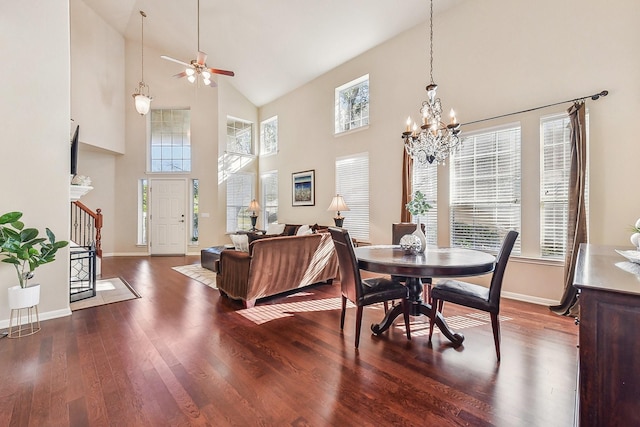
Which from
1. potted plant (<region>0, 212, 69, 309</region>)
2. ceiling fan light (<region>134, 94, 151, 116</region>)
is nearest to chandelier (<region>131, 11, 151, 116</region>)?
ceiling fan light (<region>134, 94, 151, 116</region>)

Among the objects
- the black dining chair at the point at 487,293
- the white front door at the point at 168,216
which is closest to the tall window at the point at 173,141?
the white front door at the point at 168,216

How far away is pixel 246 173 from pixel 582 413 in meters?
7.86

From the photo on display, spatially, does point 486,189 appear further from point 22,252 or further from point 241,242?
point 22,252

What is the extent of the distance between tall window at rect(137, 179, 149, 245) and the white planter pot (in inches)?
202

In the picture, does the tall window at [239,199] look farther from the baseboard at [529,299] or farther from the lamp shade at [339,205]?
the baseboard at [529,299]

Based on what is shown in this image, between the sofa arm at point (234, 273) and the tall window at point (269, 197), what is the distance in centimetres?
389

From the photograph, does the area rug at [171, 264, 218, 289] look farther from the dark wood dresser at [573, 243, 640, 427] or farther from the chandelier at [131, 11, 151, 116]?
the dark wood dresser at [573, 243, 640, 427]

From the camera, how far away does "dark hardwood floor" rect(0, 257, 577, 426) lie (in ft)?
5.44

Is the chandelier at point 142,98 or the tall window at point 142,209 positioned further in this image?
the tall window at point 142,209

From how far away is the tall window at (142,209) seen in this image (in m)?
7.63

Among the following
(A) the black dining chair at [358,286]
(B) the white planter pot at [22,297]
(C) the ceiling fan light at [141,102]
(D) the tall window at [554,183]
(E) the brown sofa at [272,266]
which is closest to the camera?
(A) the black dining chair at [358,286]

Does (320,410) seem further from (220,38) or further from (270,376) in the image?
(220,38)

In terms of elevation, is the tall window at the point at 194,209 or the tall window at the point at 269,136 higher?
the tall window at the point at 269,136

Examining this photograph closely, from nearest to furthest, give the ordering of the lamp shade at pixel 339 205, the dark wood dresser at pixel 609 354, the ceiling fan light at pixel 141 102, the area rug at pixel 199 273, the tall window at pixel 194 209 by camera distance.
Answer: the dark wood dresser at pixel 609 354 → the area rug at pixel 199 273 → the lamp shade at pixel 339 205 → the ceiling fan light at pixel 141 102 → the tall window at pixel 194 209
